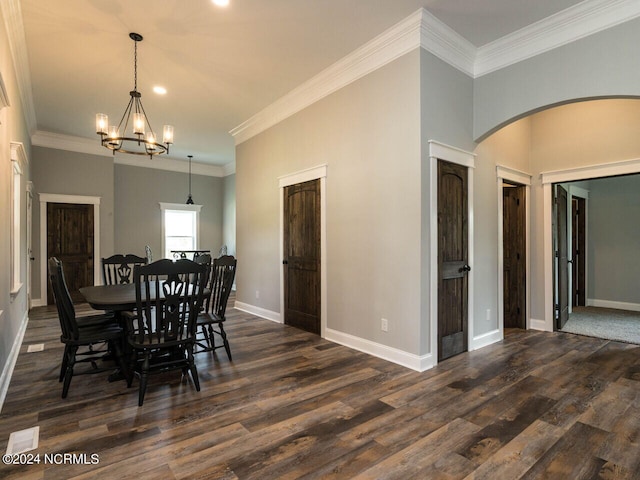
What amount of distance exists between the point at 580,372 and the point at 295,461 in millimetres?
2863

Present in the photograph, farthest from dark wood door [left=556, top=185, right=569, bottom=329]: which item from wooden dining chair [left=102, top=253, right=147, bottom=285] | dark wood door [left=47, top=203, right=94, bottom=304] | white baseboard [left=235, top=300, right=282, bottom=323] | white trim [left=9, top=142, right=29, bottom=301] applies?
dark wood door [left=47, top=203, right=94, bottom=304]

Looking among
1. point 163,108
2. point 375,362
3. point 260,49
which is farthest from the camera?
point 163,108

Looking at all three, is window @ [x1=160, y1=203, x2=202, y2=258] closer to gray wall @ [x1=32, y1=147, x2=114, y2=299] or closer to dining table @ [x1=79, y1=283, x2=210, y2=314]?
gray wall @ [x1=32, y1=147, x2=114, y2=299]

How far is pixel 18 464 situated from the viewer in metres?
1.90

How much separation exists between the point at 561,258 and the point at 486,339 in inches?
74.8

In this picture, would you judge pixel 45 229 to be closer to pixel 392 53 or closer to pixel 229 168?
pixel 229 168

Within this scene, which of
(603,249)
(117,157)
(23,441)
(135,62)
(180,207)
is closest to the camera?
(23,441)

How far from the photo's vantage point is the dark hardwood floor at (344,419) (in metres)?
1.88

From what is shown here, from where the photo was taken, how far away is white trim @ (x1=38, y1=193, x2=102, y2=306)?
6.56 metres

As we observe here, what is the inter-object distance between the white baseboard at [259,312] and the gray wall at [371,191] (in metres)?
1.28

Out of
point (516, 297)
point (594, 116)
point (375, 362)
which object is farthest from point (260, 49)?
point (516, 297)

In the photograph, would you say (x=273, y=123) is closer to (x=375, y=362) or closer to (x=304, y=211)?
(x=304, y=211)

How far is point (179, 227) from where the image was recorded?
8.79 metres

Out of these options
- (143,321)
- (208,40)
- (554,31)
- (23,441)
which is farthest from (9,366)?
(554,31)
